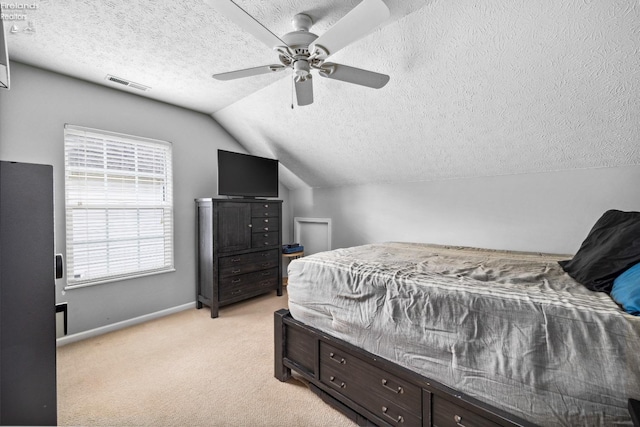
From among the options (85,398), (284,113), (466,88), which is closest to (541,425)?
(466,88)

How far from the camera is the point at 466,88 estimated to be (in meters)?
2.13

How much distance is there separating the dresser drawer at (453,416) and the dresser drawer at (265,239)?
2807 mm

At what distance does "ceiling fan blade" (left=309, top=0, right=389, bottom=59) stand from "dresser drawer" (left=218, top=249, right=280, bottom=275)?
2.56 metres

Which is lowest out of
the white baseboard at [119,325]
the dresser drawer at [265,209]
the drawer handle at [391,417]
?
the white baseboard at [119,325]

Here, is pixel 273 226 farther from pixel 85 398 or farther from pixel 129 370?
pixel 85 398

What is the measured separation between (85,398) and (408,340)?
2188 millimetres

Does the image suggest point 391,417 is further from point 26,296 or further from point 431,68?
Answer: point 431,68

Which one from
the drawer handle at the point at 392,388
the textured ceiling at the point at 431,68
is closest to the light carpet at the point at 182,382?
the drawer handle at the point at 392,388

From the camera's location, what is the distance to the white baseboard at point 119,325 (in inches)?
104

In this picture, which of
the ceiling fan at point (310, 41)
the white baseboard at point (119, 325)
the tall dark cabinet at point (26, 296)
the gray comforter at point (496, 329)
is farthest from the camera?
the white baseboard at point (119, 325)

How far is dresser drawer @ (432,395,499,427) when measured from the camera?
3.88 feet

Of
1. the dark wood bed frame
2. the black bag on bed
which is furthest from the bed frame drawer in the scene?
the black bag on bed

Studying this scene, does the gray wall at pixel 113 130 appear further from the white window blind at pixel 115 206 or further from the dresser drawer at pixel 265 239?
the dresser drawer at pixel 265 239

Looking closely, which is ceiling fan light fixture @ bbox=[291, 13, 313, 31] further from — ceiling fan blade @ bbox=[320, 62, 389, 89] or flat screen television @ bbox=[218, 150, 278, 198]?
flat screen television @ bbox=[218, 150, 278, 198]
